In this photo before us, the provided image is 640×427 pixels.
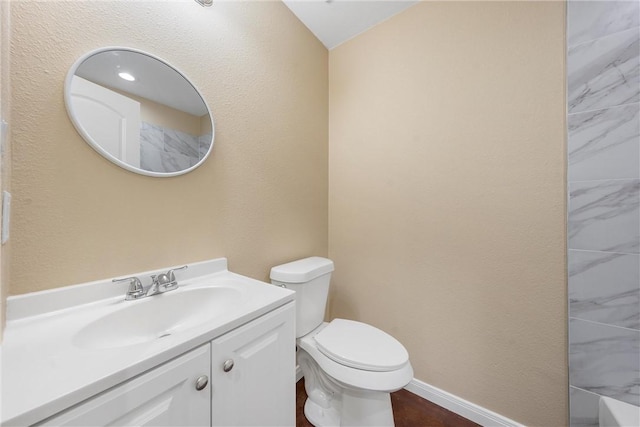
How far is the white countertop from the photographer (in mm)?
392

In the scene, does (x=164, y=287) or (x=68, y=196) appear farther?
(x=164, y=287)

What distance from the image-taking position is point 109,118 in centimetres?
82

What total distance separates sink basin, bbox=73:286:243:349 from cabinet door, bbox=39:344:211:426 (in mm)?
184

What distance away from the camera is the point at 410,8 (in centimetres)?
142

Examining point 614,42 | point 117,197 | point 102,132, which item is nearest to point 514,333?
point 614,42

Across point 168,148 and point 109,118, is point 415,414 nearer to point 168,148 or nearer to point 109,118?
point 168,148

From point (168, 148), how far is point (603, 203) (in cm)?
181

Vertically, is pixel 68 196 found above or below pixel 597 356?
above

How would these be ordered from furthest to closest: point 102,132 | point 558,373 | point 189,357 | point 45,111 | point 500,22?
1. point 500,22
2. point 558,373
3. point 102,132
4. point 45,111
5. point 189,357

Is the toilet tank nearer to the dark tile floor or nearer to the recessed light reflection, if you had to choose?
the dark tile floor

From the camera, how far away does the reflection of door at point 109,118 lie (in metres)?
0.76

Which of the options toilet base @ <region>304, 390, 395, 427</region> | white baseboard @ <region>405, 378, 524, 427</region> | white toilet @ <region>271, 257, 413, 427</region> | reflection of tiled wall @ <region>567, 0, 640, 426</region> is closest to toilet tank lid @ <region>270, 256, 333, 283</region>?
white toilet @ <region>271, 257, 413, 427</region>

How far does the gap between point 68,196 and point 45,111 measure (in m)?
0.26

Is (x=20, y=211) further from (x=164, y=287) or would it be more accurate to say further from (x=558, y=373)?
(x=558, y=373)
